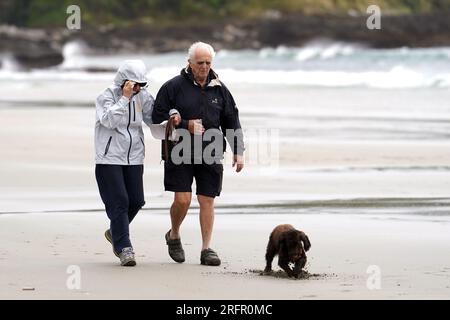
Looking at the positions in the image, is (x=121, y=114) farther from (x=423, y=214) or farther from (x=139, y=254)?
(x=423, y=214)

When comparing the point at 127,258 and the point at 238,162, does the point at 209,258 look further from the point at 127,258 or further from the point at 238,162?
the point at 238,162

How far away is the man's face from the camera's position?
8.78m

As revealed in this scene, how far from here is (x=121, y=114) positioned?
28.6 ft

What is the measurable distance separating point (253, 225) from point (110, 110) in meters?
2.49

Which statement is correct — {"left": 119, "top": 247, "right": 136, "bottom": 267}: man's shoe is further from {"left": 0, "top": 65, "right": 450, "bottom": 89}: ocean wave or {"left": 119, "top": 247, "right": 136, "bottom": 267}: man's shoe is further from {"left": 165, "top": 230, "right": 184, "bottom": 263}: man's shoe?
{"left": 0, "top": 65, "right": 450, "bottom": 89}: ocean wave

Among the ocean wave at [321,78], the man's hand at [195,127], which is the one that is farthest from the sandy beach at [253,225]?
the ocean wave at [321,78]

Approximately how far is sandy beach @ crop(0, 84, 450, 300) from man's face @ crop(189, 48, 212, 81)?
1.36 metres

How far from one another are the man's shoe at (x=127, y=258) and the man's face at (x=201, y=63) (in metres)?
1.33

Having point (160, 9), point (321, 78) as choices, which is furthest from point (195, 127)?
point (160, 9)

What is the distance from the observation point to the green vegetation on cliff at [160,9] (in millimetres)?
132625

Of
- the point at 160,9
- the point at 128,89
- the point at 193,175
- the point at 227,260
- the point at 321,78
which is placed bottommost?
the point at 227,260

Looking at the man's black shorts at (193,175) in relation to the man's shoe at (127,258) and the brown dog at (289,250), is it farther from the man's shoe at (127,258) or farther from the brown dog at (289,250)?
the brown dog at (289,250)

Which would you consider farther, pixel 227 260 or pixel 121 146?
pixel 227 260

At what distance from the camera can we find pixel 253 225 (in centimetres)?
1077
